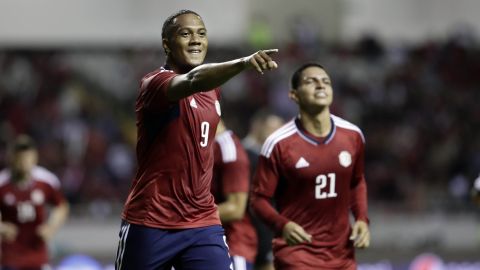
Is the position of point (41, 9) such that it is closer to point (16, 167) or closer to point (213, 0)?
point (213, 0)

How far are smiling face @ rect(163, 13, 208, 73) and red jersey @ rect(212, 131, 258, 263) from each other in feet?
7.25

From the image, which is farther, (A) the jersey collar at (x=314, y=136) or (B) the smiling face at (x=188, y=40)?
(A) the jersey collar at (x=314, y=136)

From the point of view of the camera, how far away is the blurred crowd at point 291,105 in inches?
688

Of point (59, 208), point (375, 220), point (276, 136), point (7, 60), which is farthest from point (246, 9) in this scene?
point (276, 136)

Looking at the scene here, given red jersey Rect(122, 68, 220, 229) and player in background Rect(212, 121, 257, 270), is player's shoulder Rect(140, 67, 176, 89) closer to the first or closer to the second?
red jersey Rect(122, 68, 220, 229)

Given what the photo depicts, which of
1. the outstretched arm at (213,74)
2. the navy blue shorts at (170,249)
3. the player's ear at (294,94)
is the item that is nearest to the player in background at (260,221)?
the player's ear at (294,94)

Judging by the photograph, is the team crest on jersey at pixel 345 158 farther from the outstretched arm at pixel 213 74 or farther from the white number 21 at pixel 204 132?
the outstretched arm at pixel 213 74

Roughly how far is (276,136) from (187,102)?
A: 1.58 m

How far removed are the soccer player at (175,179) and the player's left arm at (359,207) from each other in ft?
4.75

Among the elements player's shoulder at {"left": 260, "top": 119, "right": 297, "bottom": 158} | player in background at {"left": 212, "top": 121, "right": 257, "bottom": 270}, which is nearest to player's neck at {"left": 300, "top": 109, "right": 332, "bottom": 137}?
player's shoulder at {"left": 260, "top": 119, "right": 297, "bottom": 158}

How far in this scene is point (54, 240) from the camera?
48.9 ft

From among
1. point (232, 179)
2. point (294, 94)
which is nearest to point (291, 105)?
point (232, 179)

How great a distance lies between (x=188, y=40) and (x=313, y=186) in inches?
71.8

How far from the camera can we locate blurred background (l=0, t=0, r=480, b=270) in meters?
17.7
